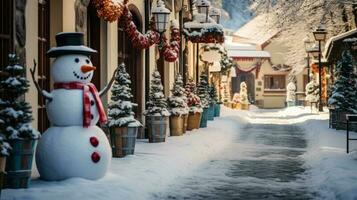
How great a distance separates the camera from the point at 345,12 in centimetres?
2595

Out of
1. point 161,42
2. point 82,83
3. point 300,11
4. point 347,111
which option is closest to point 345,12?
point 300,11

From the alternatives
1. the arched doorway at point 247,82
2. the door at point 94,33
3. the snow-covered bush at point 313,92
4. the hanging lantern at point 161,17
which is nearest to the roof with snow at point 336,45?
the hanging lantern at point 161,17

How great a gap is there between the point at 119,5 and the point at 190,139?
4.54m

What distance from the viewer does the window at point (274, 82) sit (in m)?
54.2

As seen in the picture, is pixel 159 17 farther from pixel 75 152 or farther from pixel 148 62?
pixel 75 152

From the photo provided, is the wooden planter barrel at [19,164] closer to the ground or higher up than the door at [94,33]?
closer to the ground

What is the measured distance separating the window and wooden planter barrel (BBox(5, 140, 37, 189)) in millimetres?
47985

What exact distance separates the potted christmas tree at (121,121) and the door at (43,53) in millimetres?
1515

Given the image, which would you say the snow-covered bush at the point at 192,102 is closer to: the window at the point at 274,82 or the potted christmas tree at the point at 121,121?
the potted christmas tree at the point at 121,121

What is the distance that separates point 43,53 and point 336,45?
13.5m

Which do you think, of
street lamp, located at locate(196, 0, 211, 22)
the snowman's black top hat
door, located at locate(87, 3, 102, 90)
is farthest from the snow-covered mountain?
the snowman's black top hat

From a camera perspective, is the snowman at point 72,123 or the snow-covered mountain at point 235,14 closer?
the snowman at point 72,123

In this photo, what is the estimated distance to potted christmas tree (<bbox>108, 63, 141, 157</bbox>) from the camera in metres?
11.0

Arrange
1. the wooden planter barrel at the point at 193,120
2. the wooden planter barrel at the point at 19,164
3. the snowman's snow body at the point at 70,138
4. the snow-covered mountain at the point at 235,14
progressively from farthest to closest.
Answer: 1. the snow-covered mountain at the point at 235,14
2. the wooden planter barrel at the point at 193,120
3. the snowman's snow body at the point at 70,138
4. the wooden planter barrel at the point at 19,164
